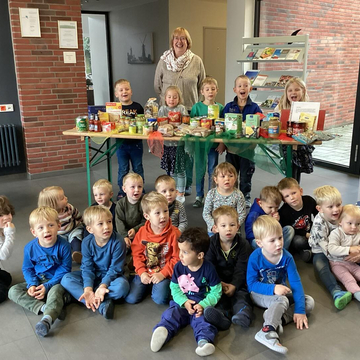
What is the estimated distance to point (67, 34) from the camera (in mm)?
4957

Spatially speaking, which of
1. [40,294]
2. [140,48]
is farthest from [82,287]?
[140,48]

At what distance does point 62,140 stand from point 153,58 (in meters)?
3.95

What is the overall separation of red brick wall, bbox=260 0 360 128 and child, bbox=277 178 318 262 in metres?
2.49

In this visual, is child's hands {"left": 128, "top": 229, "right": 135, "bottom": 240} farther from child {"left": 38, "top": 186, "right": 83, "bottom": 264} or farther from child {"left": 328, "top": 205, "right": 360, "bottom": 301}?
child {"left": 328, "top": 205, "right": 360, "bottom": 301}

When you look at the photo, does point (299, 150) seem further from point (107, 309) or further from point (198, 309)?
point (107, 309)

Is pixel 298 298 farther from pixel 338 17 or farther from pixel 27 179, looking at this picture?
pixel 338 17

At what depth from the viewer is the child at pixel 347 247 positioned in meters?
2.49

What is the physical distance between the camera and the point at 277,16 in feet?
19.5

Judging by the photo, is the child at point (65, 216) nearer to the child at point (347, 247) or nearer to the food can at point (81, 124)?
the food can at point (81, 124)

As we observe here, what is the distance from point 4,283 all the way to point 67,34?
3.45 metres

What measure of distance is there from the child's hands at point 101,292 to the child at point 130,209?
630mm

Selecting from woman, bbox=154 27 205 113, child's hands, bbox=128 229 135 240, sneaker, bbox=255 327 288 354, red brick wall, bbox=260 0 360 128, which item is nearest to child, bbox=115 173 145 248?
child's hands, bbox=128 229 135 240

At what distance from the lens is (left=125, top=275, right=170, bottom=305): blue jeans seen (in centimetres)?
239

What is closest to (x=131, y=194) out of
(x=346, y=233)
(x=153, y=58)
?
(x=346, y=233)
